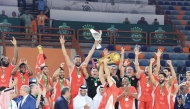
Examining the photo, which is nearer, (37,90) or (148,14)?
(37,90)

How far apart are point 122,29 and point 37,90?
11694mm

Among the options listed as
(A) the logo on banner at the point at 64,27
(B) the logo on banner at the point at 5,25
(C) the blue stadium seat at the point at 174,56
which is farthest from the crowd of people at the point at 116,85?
(C) the blue stadium seat at the point at 174,56

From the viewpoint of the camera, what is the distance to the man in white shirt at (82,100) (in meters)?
13.6

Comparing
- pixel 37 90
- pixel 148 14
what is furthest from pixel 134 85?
pixel 148 14

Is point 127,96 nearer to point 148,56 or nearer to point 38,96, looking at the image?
point 38,96

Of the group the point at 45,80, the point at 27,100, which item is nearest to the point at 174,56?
the point at 45,80

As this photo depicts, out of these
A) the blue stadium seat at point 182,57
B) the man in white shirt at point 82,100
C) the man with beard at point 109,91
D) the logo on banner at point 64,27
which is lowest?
the man in white shirt at point 82,100

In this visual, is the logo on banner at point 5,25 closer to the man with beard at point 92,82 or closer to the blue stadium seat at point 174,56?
the blue stadium seat at point 174,56

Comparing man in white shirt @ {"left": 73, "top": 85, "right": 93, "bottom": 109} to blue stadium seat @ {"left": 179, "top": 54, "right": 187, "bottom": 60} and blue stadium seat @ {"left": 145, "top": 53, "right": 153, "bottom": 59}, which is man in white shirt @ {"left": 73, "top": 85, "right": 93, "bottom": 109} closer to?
blue stadium seat @ {"left": 145, "top": 53, "right": 153, "bottom": 59}

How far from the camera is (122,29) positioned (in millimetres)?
23188

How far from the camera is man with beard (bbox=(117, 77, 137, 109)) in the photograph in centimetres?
1359

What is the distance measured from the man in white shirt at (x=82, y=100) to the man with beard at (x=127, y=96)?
755mm

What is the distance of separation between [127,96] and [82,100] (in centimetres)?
114

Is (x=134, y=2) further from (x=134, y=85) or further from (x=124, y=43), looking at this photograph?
(x=134, y=85)
